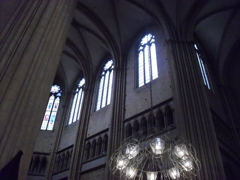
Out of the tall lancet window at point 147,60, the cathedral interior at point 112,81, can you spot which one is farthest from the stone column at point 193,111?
the tall lancet window at point 147,60

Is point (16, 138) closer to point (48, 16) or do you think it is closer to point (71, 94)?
point (48, 16)

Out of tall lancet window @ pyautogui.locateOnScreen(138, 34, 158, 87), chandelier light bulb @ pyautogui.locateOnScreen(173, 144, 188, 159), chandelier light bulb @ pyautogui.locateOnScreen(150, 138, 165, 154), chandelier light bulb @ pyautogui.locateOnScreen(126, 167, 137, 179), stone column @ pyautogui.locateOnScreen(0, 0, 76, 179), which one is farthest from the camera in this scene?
tall lancet window @ pyautogui.locateOnScreen(138, 34, 158, 87)

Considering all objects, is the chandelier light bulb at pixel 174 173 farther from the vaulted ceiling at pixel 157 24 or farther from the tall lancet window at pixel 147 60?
the vaulted ceiling at pixel 157 24

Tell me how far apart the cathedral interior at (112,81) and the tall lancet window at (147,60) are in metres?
0.08

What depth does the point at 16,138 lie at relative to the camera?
407 cm

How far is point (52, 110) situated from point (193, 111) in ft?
43.1

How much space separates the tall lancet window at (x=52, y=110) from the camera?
699 inches

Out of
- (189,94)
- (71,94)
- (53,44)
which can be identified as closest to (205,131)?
(189,94)

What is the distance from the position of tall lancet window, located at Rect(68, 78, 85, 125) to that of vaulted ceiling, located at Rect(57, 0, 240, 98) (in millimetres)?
1960

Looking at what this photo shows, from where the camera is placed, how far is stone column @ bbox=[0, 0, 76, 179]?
4.08m

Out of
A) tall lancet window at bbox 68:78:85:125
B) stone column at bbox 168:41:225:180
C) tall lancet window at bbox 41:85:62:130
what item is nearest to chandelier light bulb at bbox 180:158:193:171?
stone column at bbox 168:41:225:180

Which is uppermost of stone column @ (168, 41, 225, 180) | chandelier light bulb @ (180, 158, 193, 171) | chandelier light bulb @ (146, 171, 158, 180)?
stone column @ (168, 41, 225, 180)

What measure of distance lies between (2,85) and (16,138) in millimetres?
1044

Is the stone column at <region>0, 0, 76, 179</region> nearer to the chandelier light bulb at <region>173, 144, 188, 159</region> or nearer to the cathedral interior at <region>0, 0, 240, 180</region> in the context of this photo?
the cathedral interior at <region>0, 0, 240, 180</region>
